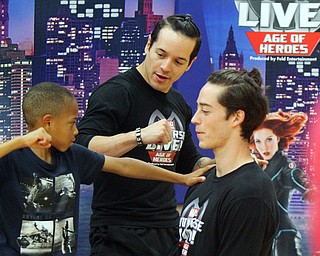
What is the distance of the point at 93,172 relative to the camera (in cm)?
234

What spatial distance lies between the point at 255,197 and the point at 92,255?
3.21ft

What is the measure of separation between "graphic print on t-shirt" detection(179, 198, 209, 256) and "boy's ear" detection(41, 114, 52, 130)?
1.93ft

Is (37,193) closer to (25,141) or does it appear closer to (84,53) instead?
(25,141)

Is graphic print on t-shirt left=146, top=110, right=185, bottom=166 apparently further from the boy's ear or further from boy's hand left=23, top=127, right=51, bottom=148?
boy's hand left=23, top=127, right=51, bottom=148

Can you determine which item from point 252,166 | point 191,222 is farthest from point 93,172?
point 252,166

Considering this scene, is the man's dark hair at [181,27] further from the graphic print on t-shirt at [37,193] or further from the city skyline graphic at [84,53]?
the city skyline graphic at [84,53]

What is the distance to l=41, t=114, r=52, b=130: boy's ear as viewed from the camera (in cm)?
221

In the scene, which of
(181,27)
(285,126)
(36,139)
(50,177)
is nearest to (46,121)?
(50,177)

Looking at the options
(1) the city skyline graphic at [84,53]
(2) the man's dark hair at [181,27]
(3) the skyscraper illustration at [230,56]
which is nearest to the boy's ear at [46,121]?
(2) the man's dark hair at [181,27]

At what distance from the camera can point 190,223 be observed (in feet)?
6.15

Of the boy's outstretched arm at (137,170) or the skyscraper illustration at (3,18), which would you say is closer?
the boy's outstretched arm at (137,170)

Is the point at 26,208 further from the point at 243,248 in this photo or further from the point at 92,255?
the point at 243,248

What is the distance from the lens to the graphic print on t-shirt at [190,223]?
6.03 ft

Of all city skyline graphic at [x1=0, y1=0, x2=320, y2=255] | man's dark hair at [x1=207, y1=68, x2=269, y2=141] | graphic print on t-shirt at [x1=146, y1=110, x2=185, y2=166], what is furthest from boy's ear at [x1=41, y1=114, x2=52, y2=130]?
city skyline graphic at [x1=0, y1=0, x2=320, y2=255]
